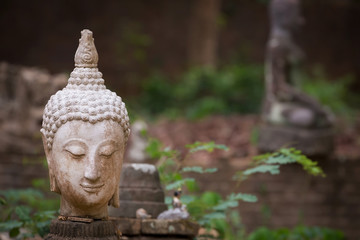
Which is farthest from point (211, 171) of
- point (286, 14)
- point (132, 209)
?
point (286, 14)

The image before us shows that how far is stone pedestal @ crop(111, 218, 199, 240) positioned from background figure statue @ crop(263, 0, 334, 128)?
4872mm

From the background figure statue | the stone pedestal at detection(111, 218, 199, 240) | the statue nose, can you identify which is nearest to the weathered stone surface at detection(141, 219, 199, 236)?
the stone pedestal at detection(111, 218, 199, 240)

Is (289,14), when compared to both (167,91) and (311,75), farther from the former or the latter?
(311,75)

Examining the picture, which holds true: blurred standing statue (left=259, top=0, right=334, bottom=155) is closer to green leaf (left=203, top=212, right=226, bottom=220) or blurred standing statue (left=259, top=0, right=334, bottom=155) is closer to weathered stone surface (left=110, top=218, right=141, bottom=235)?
green leaf (left=203, top=212, right=226, bottom=220)

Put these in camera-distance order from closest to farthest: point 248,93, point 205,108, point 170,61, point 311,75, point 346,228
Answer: point 346,228
point 205,108
point 248,93
point 311,75
point 170,61

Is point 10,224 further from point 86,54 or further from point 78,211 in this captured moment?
point 86,54

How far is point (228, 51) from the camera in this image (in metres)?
18.4

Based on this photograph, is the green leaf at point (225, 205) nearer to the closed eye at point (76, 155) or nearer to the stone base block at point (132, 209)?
the stone base block at point (132, 209)

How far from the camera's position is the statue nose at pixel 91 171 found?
140 inches

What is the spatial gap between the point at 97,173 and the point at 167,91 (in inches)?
437

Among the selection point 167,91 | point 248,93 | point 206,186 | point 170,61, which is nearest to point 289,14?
point 206,186

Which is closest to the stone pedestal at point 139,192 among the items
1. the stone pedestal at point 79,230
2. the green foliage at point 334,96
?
the stone pedestal at point 79,230

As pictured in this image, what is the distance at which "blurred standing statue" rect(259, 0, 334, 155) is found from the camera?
8.87m

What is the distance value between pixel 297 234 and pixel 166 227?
11.3 ft
